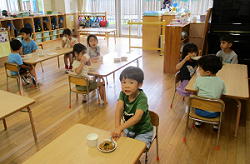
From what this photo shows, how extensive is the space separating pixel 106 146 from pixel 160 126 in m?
1.56

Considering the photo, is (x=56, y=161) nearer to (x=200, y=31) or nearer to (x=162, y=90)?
(x=162, y=90)

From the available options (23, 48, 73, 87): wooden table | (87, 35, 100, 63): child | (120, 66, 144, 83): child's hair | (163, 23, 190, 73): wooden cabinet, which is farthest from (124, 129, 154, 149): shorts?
(163, 23, 190, 73): wooden cabinet

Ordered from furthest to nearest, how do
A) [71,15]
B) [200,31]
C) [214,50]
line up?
[71,15] < [200,31] < [214,50]

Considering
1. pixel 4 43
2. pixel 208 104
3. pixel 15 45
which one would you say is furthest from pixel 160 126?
pixel 4 43

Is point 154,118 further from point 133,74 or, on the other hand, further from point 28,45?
point 28,45

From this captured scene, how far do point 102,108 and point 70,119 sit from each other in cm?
54

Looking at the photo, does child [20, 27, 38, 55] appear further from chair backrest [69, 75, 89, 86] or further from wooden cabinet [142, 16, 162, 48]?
wooden cabinet [142, 16, 162, 48]

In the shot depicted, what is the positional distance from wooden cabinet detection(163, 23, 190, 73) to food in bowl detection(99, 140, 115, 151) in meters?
3.64

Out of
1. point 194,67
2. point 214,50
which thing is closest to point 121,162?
point 194,67

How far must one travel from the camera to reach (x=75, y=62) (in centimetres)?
303

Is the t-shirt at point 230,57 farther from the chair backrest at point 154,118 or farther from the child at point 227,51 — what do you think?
the chair backrest at point 154,118

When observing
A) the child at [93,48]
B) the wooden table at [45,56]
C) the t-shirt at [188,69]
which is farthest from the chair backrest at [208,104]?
the wooden table at [45,56]

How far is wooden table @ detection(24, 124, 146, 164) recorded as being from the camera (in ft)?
4.11

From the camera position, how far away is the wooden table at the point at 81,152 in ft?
4.11
